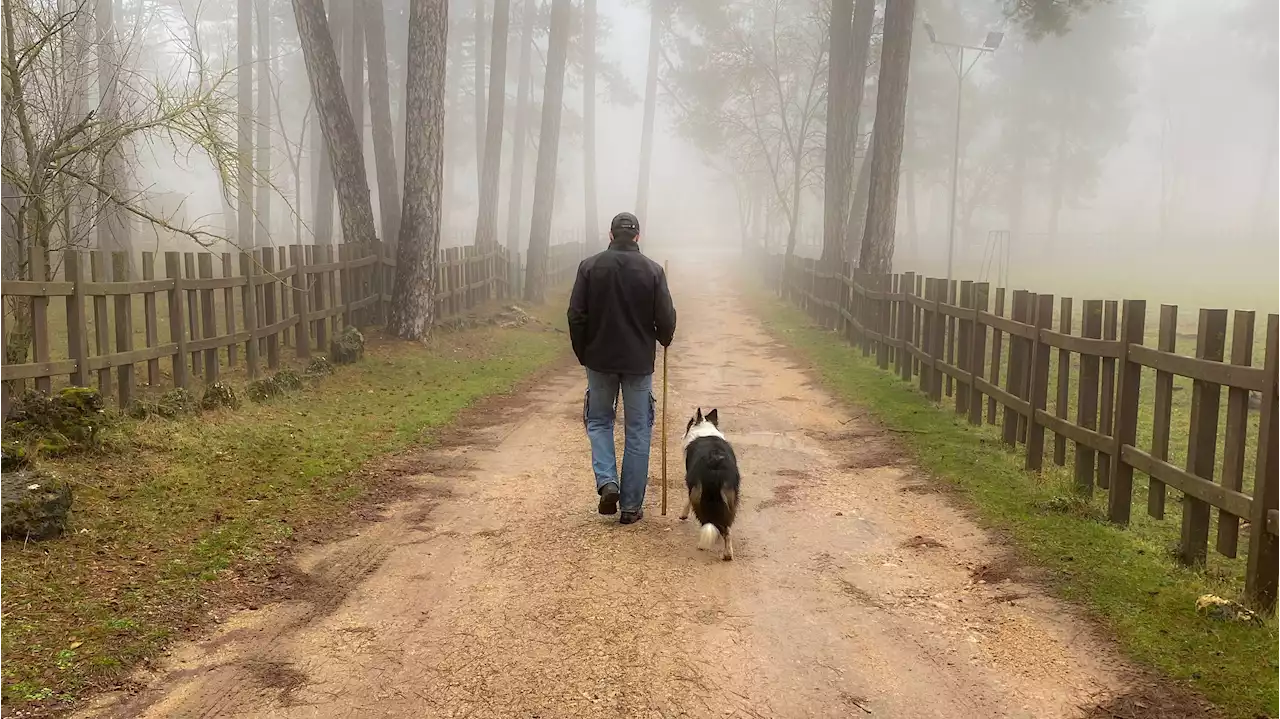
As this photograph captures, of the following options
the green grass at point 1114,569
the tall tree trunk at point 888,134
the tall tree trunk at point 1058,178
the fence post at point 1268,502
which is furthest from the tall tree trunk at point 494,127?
the tall tree trunk at point 1058,178

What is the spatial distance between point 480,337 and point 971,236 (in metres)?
48.1

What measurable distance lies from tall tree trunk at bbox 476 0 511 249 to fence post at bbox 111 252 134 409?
15.1 metres

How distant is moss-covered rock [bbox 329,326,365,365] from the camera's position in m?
11.9

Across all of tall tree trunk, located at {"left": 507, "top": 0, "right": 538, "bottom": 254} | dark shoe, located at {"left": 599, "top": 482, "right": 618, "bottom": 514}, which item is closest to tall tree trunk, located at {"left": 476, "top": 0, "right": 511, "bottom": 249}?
tall tree trunk, located at {"left": 507, "top": 0, "right": 538, "bottom": 254}

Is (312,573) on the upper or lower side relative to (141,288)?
lower

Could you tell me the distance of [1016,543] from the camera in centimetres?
575

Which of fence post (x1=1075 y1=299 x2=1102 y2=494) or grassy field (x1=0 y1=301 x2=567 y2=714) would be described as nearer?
grassy field (x1=0 y1=301 x2=567 y2=714)

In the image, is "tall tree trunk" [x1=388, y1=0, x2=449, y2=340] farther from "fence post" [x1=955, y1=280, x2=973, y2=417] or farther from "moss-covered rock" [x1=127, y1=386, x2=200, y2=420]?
"fence post" [x1=955, y1=280, x2=973, y2=417]

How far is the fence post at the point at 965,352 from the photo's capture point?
30.6ft

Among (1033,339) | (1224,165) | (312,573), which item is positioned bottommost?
(312,573)

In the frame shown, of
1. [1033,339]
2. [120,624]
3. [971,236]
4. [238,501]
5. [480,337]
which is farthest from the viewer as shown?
[971,236]

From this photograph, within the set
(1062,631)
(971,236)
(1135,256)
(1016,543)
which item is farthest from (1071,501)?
(971,236)

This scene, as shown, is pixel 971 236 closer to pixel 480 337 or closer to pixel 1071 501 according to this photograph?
pixel 480 337

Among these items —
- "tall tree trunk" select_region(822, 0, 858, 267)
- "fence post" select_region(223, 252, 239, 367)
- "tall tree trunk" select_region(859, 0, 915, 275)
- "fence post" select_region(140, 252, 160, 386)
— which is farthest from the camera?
"tall tree trunk" select_region(822, 0, 858, 267)
